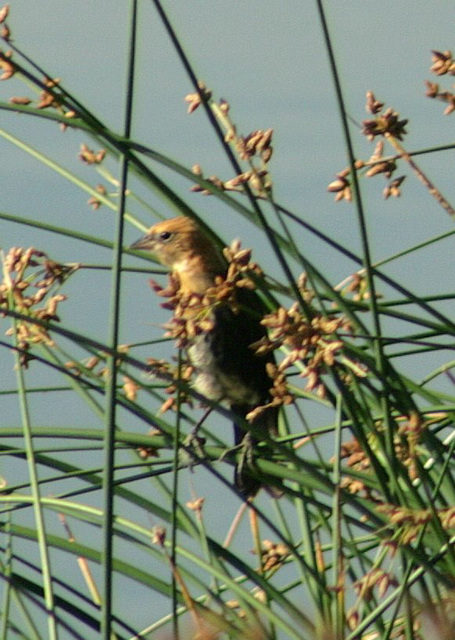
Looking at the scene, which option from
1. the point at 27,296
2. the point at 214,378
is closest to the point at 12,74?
the point at 27,296

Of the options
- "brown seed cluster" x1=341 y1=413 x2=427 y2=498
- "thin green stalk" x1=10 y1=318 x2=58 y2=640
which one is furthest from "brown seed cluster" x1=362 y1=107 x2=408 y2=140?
"thin green stalk" x1=10 y1=318 x2=58 y2=640

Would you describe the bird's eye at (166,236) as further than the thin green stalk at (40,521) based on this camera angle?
Yes

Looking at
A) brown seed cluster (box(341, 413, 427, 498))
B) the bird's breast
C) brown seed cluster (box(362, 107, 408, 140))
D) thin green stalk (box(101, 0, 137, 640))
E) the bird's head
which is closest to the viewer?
thin green stalk (box(101, 0, 137, 640))

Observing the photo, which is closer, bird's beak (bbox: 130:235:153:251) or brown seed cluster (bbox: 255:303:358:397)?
brown seed cluster (bbox: 255:303:358:397)

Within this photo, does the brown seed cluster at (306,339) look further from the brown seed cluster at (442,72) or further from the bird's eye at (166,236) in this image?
the bird's eye at (166,236)

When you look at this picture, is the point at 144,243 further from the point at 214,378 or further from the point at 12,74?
the point at 12,74

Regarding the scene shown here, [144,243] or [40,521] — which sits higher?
[144,243]

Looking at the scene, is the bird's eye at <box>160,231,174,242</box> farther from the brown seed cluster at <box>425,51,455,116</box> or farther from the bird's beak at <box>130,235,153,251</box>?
the brown seed cluster at <box>425,51,455,116</box>

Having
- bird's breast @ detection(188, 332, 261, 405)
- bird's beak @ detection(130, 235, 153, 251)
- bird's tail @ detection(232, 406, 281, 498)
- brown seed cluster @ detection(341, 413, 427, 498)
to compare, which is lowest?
brown seed cluster @ detection(341, 413, 427, 498)

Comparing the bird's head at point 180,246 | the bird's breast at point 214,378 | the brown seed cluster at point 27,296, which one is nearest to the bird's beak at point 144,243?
the bird's head at point 180,246

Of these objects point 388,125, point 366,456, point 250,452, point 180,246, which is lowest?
point 366,456

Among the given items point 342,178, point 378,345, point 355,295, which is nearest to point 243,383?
point 355,295

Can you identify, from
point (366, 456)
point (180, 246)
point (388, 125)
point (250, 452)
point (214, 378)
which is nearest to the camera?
point (366, 456)

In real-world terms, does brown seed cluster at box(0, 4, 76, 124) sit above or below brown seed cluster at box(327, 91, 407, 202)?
above
